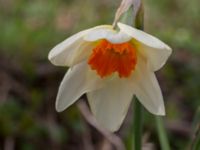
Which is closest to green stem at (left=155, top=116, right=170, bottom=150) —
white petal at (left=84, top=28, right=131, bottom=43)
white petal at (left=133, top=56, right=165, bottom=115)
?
white petal at (left=133, top=56, right=165, bottom=115)

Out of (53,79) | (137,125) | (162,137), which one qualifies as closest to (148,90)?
(137,125)

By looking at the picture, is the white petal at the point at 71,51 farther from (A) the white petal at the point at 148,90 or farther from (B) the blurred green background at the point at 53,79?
(B) the blurred green background at the point at 53,79

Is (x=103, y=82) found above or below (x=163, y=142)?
above

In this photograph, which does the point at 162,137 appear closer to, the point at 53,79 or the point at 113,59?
the point at 113,59

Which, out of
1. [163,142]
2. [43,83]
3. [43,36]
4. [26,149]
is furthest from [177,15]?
[163,142]

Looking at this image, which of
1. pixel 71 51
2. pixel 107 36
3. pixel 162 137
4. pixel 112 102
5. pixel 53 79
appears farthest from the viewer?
pixel 53 79

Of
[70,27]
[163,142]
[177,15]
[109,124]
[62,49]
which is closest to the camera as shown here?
[62,49]

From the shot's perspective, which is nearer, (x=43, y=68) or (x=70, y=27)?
(x=43, y=68)

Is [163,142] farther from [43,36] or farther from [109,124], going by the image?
[43,36]
